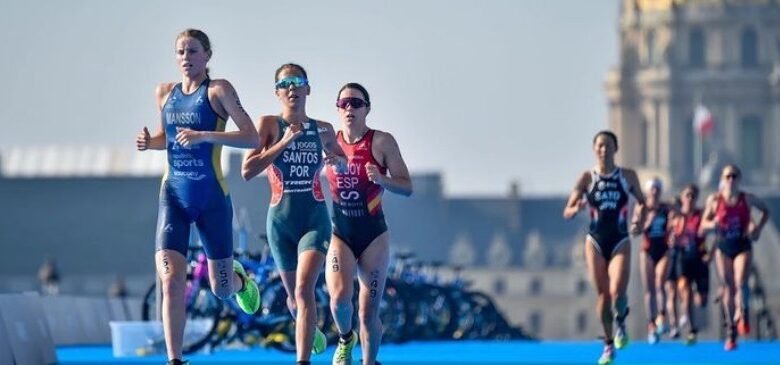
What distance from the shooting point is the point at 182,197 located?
1816cm

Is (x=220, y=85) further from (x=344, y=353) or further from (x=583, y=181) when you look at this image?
(x=583, y=181)

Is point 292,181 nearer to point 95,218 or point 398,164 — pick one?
point 398,164

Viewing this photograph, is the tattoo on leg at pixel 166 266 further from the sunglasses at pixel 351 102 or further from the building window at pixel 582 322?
the building window at pixel 582 322

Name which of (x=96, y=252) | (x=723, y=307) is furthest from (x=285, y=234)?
(x=96, y=252)

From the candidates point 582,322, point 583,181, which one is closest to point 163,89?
point 583,181

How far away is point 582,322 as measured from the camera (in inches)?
7505

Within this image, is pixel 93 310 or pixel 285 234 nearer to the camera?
pixel 285 234

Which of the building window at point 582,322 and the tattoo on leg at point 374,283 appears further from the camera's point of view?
the building window at point 582,322

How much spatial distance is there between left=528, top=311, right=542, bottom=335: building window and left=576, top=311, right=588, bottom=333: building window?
3.63 m

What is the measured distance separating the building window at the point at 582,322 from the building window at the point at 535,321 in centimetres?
363

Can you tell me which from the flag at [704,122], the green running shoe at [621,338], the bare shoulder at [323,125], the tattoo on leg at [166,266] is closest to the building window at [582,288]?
the flag at [704,122]

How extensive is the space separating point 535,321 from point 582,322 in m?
7.55

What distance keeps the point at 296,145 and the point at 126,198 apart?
508ft

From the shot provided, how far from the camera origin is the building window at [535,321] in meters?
197
